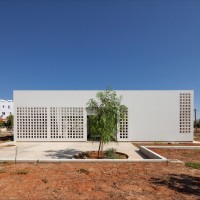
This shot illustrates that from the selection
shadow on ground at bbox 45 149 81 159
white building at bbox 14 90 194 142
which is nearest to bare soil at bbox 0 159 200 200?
shadow on ground at bbox 45 149 81 159

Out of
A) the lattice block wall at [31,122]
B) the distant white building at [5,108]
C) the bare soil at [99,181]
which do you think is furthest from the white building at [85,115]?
the distant white building at [5,108]

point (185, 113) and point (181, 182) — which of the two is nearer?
point (181, 182)

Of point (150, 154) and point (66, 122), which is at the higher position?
point (66, 122)

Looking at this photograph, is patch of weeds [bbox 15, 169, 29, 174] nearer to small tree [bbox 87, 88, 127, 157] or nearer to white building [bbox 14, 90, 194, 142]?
small tree [bbox 87, 88, 127, 157]

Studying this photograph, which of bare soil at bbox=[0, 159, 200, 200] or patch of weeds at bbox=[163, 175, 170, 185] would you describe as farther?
patch of weeds at bbox=[163, 175, 170, 185]

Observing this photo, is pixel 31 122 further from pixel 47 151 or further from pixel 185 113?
pixel 185 113

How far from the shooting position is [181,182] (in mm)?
6566

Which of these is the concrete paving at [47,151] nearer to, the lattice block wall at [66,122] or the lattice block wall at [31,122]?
the lattice block wall at [66,122]

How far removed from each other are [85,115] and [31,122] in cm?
543

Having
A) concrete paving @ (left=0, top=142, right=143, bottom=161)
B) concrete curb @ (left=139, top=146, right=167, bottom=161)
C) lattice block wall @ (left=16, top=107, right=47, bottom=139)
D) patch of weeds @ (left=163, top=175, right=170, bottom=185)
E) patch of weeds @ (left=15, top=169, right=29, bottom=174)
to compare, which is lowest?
concrete paving @ (left=0, top=142, right=143, bottom=161)

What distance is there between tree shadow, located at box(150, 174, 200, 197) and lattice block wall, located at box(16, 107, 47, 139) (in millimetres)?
15350

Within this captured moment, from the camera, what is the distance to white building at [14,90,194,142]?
20.1 m

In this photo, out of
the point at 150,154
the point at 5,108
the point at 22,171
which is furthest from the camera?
the point at 5,108

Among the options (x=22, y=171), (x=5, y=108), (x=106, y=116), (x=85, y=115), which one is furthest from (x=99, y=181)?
(x=5, y=108)
